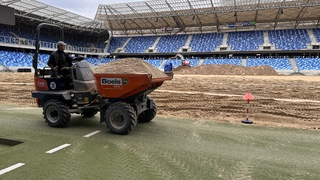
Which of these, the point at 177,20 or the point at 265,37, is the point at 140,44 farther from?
the point at 265,37

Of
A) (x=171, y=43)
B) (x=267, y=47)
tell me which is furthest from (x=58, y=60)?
(x=171, y=43)

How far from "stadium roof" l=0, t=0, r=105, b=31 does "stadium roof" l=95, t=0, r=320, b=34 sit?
2.95 metres

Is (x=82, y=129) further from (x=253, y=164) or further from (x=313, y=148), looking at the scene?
(x=313, y=148)

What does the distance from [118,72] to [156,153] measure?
1977 mm

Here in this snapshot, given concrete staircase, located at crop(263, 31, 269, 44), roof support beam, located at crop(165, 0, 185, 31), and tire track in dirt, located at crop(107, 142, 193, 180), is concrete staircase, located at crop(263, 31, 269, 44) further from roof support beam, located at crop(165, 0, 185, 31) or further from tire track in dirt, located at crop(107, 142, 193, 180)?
tire track in dirt, located at crop(107, 142, 193, 180)

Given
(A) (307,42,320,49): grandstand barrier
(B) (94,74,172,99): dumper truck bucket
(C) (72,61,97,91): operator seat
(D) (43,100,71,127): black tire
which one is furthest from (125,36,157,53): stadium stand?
(B) (94,74,172,99): dumper truck bucket

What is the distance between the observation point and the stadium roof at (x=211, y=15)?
3969 centimetres

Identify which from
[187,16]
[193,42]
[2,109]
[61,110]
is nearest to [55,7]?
[187,16]

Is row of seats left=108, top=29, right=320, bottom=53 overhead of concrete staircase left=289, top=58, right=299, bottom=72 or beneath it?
overhead

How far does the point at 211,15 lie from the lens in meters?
44.9

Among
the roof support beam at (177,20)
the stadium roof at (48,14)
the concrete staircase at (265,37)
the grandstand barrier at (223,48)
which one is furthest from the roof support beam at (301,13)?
the stadium roof at (48,14)

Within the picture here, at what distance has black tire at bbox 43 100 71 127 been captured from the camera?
18.9ft

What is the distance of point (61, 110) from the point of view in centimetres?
574

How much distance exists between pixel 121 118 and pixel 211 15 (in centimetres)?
4338
